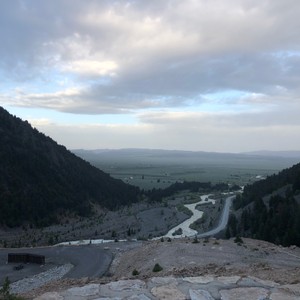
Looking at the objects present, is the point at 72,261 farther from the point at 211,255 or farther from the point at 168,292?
the point at 168,292

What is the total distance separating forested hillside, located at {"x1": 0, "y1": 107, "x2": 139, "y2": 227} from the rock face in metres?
58.6

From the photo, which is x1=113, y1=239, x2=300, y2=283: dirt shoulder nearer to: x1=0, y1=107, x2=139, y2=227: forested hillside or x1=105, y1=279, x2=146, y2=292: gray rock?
x1=105, y1=279, x2=146, y2=292: gray rock

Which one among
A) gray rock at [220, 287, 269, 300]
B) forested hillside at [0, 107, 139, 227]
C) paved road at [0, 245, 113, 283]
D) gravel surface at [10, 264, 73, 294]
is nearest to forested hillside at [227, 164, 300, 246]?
paved road at [0, 245, 113, 283]

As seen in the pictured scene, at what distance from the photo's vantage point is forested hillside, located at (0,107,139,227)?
226ft

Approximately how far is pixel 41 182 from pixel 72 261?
4369 centimetres

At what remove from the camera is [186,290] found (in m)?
8.09

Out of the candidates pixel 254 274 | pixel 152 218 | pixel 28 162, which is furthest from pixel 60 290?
pixel 28 162

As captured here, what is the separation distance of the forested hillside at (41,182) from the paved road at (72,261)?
22.8m

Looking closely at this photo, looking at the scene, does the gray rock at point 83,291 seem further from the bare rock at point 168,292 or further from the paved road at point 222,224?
the paved road at point 222,224

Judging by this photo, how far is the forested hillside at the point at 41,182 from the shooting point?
68.9m

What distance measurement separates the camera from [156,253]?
2902 centimetres

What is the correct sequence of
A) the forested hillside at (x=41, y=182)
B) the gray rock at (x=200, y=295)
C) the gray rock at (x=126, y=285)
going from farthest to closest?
the forested hillside at (x=41, y=182), the gray rock at (x=126, y=285), the gray rock at (x=200, y=295)

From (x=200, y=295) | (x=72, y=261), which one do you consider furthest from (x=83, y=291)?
(x=72, y=261)

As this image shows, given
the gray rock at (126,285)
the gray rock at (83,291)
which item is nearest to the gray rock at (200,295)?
the gray rock at (126,285)
